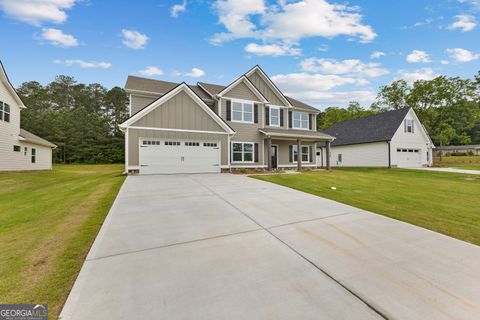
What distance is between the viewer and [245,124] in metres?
16.8

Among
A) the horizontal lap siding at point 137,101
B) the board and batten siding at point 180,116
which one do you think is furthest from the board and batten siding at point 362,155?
the horizontal lap siding at point 137,101

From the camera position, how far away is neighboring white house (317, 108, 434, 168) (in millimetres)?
21891

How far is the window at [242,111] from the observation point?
16500 mm

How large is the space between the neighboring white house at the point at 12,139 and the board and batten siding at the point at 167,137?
37.6 ft

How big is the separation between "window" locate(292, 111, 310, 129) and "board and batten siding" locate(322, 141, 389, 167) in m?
8.95

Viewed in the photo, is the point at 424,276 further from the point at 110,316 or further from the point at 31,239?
the point at 31,239

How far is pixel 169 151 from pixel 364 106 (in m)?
46.1

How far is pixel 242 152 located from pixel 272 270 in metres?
14.0

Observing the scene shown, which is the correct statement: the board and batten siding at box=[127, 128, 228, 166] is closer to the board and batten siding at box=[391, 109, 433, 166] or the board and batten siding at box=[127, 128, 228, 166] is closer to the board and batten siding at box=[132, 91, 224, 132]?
the board and batten siding at box=[132, 91, 224, 132]

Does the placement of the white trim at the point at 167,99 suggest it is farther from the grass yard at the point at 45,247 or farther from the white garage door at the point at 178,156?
the grass yard at the point at 45,247

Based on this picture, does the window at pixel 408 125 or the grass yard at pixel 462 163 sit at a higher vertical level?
the window at pixel 408 125

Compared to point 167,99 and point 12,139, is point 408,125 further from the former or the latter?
point 12,139

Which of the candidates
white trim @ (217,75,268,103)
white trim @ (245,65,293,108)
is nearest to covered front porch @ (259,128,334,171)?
white trim @ (217,75,268,103)

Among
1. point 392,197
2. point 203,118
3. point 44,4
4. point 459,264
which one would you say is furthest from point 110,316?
point 44,4
